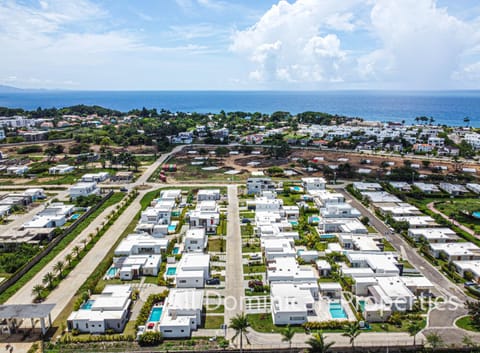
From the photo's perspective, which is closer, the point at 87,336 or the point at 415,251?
the point at 87,336

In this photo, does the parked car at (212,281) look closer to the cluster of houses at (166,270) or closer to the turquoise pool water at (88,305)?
the cluster of houses at (166,270)

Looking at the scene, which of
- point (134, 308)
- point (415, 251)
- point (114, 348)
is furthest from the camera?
point (415, 251)

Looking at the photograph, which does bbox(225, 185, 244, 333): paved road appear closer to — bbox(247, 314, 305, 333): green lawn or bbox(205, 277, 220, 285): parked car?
bbox(205, 277, 220, 285): parked car

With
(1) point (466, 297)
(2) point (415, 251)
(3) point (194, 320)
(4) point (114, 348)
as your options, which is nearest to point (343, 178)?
(2) point (415, 251)

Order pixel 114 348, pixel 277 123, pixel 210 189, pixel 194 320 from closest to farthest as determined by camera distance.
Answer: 1. pixel 114 348
2. pixel 194 320
3. pixel 210 189
4. pixel 277 123

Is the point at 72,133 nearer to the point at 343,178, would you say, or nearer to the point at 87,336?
the point at 343,178

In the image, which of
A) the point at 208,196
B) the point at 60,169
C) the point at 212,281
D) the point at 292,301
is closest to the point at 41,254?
the point at 212,281

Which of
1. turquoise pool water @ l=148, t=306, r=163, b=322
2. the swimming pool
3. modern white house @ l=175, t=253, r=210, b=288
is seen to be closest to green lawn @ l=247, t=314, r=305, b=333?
modern white house @ l=175, t=253, r=210, b=288

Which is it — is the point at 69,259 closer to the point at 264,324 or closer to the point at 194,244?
the point at 194,244
